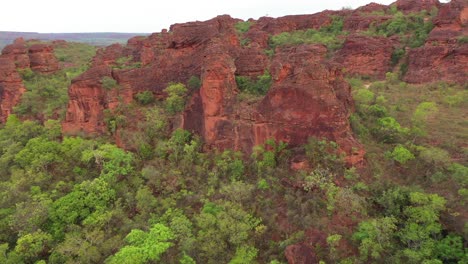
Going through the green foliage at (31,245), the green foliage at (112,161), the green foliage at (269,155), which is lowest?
the green foliage at (31,245)

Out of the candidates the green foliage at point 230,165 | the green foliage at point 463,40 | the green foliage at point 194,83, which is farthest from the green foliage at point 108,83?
Result: the green foliage at point 463,40

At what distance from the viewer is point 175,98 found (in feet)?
94.7

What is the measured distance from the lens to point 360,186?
791 inches

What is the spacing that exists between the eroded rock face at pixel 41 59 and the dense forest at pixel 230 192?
16.5 meters

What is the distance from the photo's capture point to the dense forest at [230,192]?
60.1 feet

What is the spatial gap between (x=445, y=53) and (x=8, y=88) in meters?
46.6

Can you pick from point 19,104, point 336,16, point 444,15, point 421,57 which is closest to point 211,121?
point 19,104

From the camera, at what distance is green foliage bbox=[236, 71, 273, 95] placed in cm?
2808

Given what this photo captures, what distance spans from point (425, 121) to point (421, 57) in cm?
1481

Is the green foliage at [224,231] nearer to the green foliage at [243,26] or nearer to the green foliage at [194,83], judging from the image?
the green foliage at [194,83]

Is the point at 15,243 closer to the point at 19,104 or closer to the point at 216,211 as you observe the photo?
the point at 216,211

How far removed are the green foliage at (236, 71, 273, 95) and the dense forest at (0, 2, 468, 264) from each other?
12 cm

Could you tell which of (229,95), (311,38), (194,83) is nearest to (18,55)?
(194,83)

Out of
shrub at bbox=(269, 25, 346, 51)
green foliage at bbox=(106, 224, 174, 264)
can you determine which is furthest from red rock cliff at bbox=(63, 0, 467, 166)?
green foliage at bbox=(106, 224, 174, 264)
